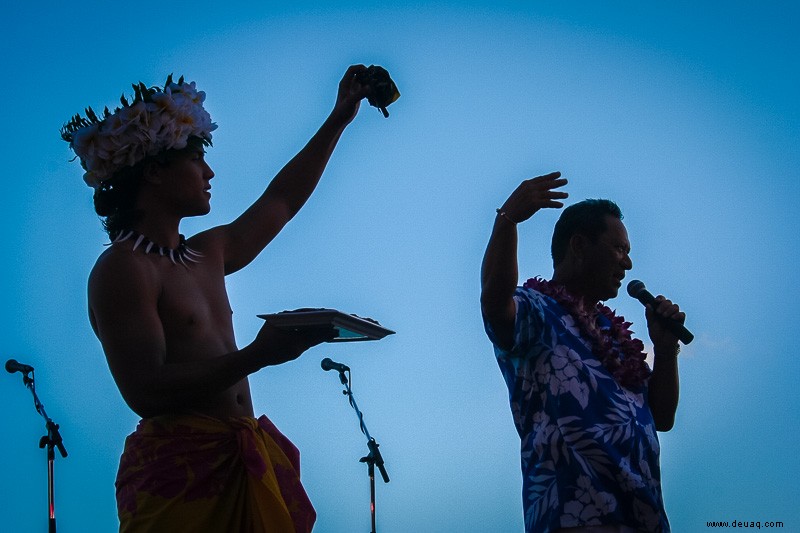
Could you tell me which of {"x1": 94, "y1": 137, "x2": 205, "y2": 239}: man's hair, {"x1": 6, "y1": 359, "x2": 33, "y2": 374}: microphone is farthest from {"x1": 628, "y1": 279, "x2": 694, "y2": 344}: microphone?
{"x1": 6, "y1": 359, "x2": 33, "y2": 374}: microphone

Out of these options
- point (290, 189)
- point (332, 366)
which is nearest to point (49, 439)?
point (332, 366)

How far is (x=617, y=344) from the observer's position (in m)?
2.73

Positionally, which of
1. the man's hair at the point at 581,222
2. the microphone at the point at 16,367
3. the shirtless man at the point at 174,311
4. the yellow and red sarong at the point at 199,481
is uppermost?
the microphone at the point at 16,367

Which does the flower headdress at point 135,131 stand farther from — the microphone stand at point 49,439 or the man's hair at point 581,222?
the microphone stand at point 49,439

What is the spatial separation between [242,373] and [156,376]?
0.58ft

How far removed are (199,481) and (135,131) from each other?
90cm

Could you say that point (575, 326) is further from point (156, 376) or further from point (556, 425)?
point (156, 376)

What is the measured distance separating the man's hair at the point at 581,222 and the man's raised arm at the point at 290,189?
2.61 ft

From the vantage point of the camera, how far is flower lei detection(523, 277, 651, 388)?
256 centimetres

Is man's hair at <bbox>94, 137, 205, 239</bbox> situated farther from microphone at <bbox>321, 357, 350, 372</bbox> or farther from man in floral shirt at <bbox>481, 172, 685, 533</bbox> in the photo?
microphone at <bbox>321, 357, 350, 372</bbox>

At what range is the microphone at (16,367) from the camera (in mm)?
5242

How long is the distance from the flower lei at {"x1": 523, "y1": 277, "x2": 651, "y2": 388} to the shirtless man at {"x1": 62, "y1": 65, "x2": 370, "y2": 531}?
34.9 inches

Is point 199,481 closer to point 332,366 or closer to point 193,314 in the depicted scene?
point 193,314

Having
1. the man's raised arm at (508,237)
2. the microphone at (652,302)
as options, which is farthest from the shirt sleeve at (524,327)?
the microphone at (652,302)
